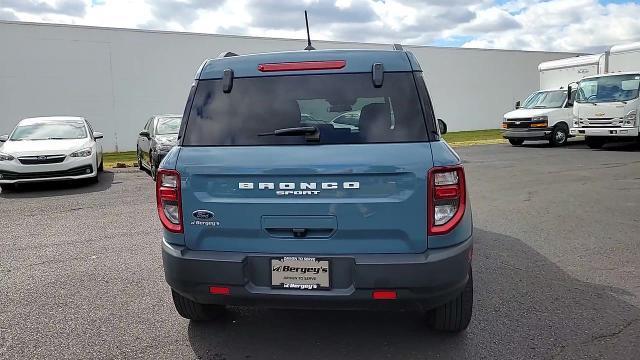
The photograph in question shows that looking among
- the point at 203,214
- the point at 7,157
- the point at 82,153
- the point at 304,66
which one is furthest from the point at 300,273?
the point at 7,157

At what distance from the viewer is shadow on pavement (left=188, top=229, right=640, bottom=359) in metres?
3.30

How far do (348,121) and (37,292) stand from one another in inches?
126

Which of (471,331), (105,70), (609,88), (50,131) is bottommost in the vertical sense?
(471,331)

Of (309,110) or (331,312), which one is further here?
(331,312)

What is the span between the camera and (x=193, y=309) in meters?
3.65

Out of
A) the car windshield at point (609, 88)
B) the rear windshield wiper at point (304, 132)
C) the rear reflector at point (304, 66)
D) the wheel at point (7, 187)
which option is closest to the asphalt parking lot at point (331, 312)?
the rear windshield wiper at point (304, 132)

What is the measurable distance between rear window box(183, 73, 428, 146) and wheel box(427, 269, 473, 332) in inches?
43.2

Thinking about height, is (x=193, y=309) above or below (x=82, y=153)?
below

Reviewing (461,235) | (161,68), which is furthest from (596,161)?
(161,68)

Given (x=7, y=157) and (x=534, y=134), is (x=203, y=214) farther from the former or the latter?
(x=534, y=134)

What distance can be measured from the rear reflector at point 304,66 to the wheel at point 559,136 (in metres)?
17.7

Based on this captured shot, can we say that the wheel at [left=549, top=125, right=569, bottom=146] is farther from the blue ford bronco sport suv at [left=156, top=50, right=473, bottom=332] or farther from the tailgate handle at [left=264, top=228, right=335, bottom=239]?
the tailgate handle at [left=264, top=228, right=335, bottom=239]

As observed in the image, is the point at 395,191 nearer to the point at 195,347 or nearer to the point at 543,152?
the point at 195,347

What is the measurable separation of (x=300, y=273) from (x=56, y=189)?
374 inches
